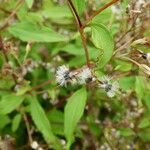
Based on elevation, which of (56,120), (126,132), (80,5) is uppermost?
(80,5)

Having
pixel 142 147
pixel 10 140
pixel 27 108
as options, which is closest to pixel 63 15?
pixel 27 108

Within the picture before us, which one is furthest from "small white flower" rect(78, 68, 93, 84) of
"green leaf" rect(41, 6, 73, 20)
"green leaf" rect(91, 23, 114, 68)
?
"green leaf" rect(41, 6, 73, 20)

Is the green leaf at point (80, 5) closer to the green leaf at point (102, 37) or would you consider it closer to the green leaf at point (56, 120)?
the green leaf at point (102, 37)

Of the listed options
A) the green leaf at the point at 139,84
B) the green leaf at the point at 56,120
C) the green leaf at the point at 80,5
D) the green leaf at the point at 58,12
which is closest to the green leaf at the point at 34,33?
the green leaf at the point at 58,12

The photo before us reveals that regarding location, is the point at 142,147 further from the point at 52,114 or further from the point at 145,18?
the point at 145,18

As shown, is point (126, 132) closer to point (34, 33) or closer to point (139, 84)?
point (139, 84)

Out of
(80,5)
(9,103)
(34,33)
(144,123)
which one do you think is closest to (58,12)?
(34,33)

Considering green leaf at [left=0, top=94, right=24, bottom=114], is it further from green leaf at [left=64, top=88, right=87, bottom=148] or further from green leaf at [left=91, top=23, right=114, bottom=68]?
green leaf at [left=91, top=23, right=114, bottom=68]
